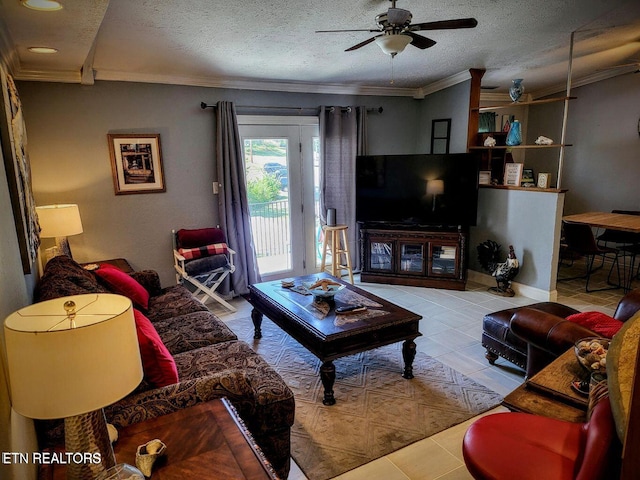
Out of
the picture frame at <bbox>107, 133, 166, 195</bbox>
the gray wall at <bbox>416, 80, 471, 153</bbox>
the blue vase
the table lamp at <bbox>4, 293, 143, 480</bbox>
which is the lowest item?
the table lamp at <bbox>4, 293, 143, 480</bbox>

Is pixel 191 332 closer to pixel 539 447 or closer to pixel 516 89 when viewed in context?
pixel 539 447

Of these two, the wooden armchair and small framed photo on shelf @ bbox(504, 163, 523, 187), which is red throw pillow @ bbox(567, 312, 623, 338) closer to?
small framed photo on shelf @ bbox(504, 163, 523, 187)

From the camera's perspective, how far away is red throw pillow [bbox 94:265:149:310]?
281 centimetres

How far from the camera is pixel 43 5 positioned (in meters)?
1.87

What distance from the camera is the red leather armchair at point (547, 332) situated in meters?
2.09

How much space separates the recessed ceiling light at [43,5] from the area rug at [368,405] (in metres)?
2.50

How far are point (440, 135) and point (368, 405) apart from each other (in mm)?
3966

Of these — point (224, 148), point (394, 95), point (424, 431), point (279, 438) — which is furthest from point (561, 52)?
point (279, 438)

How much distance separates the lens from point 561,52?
4.34m

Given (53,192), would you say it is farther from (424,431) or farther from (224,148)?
(424,431)

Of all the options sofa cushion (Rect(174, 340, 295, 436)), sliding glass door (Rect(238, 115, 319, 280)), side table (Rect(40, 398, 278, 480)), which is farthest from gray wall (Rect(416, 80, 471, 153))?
side table (Rect(40, 398, 278, 480))

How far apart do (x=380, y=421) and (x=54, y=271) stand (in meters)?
2.16

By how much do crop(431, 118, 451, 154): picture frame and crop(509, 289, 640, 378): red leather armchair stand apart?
10.8 feet

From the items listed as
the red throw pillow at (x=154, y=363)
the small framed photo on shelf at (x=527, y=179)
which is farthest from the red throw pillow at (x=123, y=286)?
the small framed photo on shelf at (x=527, y=179)
